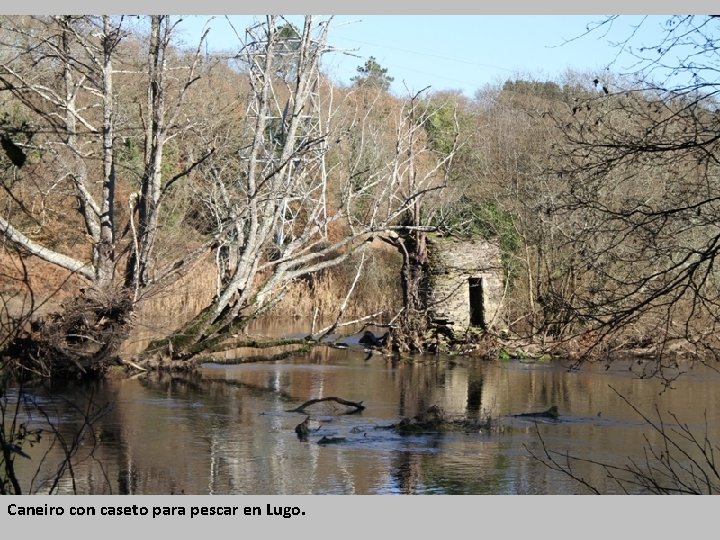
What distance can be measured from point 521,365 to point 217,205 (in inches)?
295

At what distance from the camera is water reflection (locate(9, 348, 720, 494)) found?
11383mm

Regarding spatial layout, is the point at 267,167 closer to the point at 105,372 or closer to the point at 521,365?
the point at 105,372

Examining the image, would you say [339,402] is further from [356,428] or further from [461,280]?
[461,280]

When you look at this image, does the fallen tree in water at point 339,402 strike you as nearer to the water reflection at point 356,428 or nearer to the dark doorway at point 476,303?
the water reflection at point 356,428

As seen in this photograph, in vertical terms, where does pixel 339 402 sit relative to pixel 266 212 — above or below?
below

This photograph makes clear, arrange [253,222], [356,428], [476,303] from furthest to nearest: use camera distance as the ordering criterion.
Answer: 1. [476,303]
2. [253,222]
3. [356,428]

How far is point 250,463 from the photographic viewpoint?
12195 mm

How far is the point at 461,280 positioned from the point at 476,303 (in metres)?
1.47

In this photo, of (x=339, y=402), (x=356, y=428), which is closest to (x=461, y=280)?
(x=339, y=402)

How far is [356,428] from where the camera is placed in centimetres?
1428

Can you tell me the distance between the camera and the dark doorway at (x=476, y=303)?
2478 centimetres

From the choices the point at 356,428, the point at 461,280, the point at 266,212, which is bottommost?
the point at 356,428

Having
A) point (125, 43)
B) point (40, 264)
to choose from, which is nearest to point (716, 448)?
point (125, 43)

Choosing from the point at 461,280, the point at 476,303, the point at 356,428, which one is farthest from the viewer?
the point at 476,303
